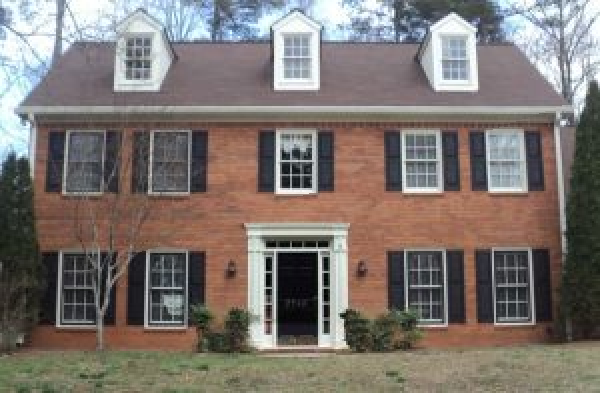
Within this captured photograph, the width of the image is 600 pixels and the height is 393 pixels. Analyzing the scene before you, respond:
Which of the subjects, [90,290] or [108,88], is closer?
[90,290]

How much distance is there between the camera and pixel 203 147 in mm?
19438

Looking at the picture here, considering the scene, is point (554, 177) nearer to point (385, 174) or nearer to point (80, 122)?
point (385, 174)

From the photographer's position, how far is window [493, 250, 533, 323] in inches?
753

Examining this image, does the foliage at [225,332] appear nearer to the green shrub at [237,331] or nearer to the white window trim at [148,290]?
the green shrub at [237,331]

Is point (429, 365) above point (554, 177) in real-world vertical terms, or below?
below

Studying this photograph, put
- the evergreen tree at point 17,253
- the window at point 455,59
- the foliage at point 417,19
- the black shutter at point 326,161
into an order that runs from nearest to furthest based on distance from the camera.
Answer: the evergreen tree at point 17,253
the black shutter at point 326,161
the window at point 455,59
the foliage at point 417,19

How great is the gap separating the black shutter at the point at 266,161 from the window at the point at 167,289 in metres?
2.50

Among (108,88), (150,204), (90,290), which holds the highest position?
(108,88)

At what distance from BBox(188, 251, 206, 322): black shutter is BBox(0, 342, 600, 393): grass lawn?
13.9ft

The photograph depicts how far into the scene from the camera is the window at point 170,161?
63.2 feet

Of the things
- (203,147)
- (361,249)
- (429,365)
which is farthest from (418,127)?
(429,365)

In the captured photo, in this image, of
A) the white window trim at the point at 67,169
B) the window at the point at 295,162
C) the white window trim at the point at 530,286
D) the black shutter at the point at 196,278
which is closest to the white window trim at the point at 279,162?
the window at the point at 295,162

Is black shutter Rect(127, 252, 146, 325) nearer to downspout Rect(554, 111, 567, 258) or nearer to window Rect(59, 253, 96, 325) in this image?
window Rect(59, 253, 96, 325)

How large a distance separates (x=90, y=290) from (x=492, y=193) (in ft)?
31.9
